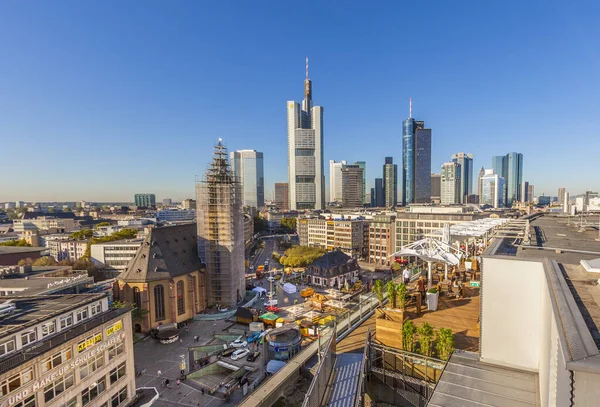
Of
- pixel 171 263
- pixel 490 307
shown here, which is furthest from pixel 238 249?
pixel 490 307

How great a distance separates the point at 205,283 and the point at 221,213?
9.74 meters

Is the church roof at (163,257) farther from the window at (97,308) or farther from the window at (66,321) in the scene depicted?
the window at (66,321)

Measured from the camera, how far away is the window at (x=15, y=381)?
13234mm

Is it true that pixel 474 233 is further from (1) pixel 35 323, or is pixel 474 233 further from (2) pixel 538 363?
(1) pixel 35 323

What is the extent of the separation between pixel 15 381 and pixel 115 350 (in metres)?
5.89

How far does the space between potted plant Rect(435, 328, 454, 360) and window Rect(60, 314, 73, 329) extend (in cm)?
1943

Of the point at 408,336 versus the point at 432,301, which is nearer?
the point at 408,336

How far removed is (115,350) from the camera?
19.4 meters

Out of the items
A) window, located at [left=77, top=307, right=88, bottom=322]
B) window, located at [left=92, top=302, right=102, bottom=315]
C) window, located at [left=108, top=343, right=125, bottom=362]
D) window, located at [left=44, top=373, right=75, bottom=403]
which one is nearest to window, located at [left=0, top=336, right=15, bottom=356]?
window, located at [left=44, top=373, right=75, bottom=403]

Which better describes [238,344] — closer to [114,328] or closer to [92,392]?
[114,328]

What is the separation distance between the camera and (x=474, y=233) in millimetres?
21312

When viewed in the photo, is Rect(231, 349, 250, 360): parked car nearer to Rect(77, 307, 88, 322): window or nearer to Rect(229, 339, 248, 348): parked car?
Rect(229, 339, 248, 348): parked car

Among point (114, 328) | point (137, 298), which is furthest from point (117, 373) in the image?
point (137, 298)

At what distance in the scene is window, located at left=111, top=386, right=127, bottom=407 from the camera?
62.2ft
